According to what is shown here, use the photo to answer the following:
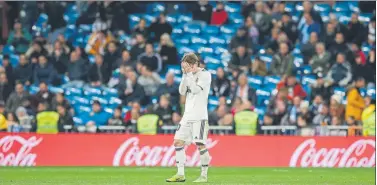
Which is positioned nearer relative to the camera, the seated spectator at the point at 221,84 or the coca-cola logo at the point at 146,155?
the coca-cola logo at the point at 146,155

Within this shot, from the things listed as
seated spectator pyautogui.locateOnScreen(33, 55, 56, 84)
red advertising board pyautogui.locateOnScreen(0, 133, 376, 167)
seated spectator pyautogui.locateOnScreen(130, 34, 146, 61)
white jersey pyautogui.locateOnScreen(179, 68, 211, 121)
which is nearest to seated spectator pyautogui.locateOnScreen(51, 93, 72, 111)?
seated spectator pyautogui.locateOnScreen(33, 55, 56, 84)

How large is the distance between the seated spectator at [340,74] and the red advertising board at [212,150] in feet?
13.3

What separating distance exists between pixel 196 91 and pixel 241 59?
1254 centimetres

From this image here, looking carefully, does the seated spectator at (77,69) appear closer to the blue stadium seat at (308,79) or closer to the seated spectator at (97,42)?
the seated spectator at (97,42)

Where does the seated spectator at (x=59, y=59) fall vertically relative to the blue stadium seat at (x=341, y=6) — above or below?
below

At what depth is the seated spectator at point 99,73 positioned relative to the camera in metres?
29.5

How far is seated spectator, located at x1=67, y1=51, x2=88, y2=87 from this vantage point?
97.0 ft

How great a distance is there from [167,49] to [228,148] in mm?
6159

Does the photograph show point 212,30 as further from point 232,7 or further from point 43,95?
point 43,95

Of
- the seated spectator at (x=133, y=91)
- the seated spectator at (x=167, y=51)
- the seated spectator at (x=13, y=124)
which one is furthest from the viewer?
the seated spectator at (x=167, y=51)

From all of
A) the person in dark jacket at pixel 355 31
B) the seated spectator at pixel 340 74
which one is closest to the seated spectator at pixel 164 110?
the seated spectator at pixel 340 74

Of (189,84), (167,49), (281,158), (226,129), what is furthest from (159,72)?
(189,84)

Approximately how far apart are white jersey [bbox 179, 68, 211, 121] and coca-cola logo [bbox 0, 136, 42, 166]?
25.4ft

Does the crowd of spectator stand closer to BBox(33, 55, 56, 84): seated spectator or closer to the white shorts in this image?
BBox(33, 55, 56, 84): seated spectator
